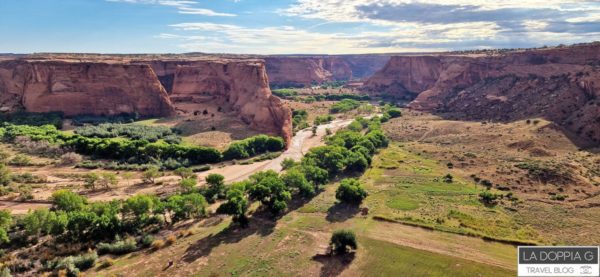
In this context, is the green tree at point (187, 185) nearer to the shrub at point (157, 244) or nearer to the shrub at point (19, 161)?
the shrub at point (157, 244)

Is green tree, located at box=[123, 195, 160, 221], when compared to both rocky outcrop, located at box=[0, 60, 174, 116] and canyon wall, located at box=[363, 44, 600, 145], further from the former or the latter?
canyon wall, located at box=[363, 44, 600, 145]

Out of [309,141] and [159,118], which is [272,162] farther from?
[159,118]

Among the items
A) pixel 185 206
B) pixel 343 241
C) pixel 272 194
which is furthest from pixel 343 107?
pixel 343 241

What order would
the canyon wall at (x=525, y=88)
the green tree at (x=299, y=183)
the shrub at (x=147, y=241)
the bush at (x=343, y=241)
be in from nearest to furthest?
the bush at (x=343, y=241) → the shrub at (x=147, y=241) → the green tree at (x=299, y=183) → the canyon wall at (x=525, y=88)

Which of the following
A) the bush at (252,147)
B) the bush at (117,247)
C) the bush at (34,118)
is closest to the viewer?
the bush at (117,247)

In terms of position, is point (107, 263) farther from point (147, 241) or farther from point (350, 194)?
point (350, 194)

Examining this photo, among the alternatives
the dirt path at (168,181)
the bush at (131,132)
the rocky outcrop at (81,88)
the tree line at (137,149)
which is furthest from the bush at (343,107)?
the bush at (131,132)

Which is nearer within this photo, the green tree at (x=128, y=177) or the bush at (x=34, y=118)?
the green tree at (x=128, y=177)

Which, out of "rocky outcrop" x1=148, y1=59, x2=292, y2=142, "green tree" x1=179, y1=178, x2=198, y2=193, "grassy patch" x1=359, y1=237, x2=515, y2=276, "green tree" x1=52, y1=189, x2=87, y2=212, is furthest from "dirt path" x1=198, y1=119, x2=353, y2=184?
"grassy patch" x1=359, y1=237, x2=515, y2=276
